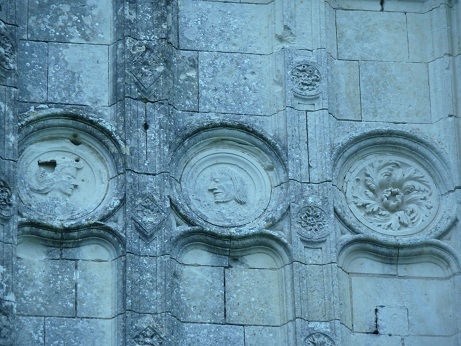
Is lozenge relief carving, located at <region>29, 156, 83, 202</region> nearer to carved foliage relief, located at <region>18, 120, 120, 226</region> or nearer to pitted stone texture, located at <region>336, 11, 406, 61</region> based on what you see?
carved foliage relief, located at <region>18, 120, 120, 226</region>

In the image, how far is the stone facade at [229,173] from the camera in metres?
16.0

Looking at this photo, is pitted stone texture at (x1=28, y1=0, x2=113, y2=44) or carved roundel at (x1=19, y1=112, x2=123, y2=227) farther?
pitted stone texture at (x1=28, y1=0, x2=113, y2=44)

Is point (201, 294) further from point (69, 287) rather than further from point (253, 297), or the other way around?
point (69, 287)

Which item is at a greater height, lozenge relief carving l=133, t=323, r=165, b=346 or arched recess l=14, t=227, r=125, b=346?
arched recess l=14, t=227, r=125, b=346

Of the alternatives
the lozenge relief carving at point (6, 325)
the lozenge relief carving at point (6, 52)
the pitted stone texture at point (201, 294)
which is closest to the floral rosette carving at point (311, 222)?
the pitted stone texture at point (201, 294)

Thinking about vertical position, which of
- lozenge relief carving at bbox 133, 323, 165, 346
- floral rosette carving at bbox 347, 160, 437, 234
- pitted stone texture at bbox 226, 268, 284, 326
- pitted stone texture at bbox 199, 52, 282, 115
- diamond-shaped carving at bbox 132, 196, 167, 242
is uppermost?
pitted stone texture at bbox 199, 52, 282, 115

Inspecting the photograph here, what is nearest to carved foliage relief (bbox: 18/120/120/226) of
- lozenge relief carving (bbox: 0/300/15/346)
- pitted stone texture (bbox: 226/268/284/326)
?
lozenge relief carving (bbox: 0/300/15/346)

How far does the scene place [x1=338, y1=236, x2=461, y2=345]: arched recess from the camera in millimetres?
→ 16391

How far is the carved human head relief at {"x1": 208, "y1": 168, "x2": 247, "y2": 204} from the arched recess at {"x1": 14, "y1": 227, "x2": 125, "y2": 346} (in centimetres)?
101

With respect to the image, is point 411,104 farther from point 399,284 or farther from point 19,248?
point 19,248

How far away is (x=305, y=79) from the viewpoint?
Answer: 16938 mm

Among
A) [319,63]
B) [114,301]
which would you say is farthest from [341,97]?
[114,301]

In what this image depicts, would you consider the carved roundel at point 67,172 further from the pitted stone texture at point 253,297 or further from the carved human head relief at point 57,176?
the pitted stone texture at point 253,297

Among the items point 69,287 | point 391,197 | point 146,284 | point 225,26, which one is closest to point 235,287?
point 146,284
